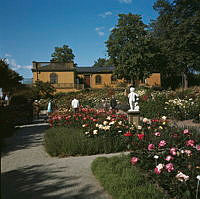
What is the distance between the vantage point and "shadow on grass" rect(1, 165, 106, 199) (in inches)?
116

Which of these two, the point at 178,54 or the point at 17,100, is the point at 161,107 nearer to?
the point at 17,100

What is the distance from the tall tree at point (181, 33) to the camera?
2430 centimetres

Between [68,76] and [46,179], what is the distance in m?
29.3

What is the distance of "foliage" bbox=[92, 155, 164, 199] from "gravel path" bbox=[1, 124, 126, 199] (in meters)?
0.16

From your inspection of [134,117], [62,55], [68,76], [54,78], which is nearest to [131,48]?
[68,76]

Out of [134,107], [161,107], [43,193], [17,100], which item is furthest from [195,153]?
[17,100]

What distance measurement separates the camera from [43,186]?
325 cm

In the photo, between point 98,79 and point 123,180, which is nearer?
point 123,180

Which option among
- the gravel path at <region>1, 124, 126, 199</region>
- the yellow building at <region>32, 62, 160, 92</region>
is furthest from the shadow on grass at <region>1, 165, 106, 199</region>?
the yellow building at <region>32, 62, 160, 92</region>

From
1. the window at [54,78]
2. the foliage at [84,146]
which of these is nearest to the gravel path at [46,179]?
the foliage at [84,146]

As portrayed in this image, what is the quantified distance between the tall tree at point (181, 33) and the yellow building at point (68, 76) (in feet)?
29.5

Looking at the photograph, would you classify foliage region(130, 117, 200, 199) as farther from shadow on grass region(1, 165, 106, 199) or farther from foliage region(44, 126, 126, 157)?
shadow on grass region(1, 165, 106, 199)

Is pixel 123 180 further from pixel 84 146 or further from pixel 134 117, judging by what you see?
pixel 134 117

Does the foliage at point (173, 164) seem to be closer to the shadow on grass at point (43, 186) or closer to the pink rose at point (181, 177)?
the pink rose at point (181, 177)
